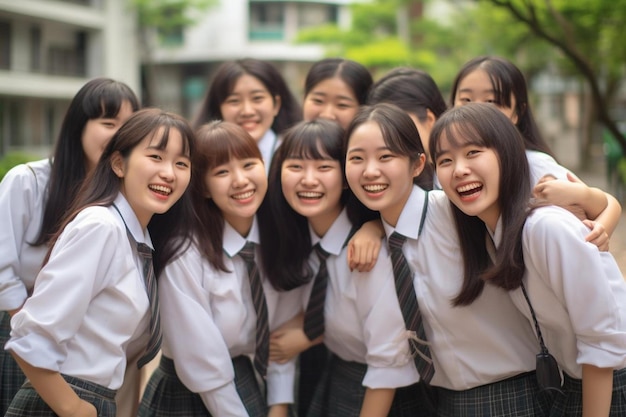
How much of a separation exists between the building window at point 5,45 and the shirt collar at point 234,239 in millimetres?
19065

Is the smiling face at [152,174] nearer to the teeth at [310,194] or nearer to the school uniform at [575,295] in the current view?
the teeth at [310,194]

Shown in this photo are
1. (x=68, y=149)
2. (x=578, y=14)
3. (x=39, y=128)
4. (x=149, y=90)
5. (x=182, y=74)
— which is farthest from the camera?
(x=182, y=74)

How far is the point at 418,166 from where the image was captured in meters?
2.83

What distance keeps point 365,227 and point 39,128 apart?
66.9ft

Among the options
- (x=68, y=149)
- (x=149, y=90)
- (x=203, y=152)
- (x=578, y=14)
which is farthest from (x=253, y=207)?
(x=149, y=90)

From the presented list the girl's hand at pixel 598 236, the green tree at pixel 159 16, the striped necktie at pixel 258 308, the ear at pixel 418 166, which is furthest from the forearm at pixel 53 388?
the green tree at pixel 159 16

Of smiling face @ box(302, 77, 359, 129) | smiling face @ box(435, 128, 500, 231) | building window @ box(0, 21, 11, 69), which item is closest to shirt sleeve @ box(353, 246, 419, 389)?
smiling face @ box(435, 128, 500, 231)

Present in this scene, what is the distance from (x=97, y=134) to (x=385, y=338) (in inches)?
62.6

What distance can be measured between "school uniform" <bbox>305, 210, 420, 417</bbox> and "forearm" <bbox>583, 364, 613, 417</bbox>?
68 cm

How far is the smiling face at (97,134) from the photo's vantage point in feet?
10.0

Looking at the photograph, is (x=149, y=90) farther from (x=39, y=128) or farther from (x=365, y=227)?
(x=365, y=227)

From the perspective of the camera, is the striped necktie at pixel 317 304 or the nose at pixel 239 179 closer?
the nose at pixel 239 179

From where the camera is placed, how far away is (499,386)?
255cm

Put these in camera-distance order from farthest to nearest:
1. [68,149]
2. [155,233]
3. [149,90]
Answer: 1. [149,90]
2. [68,149]
3. [155,233]
